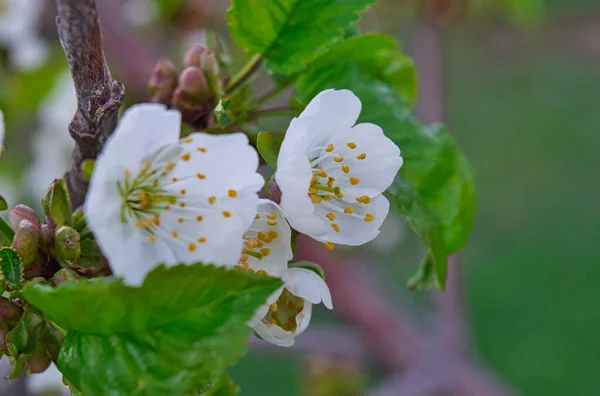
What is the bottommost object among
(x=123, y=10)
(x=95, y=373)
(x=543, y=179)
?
(x=543, y=179)

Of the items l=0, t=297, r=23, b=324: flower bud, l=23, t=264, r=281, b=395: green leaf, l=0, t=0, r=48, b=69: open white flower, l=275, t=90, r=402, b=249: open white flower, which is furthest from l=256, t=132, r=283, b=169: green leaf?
l=0, t=0, r=48, b=69: open white flower

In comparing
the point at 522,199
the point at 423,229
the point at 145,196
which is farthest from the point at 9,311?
the point at 522,199

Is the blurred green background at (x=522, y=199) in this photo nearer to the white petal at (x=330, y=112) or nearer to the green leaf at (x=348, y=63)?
the green leaf at (x=348, y=63)

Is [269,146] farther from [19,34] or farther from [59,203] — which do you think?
[19,34]

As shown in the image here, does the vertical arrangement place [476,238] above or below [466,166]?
below

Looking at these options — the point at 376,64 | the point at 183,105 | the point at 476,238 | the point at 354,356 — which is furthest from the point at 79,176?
the point at 476,238

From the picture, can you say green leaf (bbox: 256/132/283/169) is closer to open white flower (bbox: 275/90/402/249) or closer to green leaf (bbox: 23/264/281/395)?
open white flower (bbox: 275/90/402/249)

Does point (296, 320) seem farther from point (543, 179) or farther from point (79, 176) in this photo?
point (543, 179)
